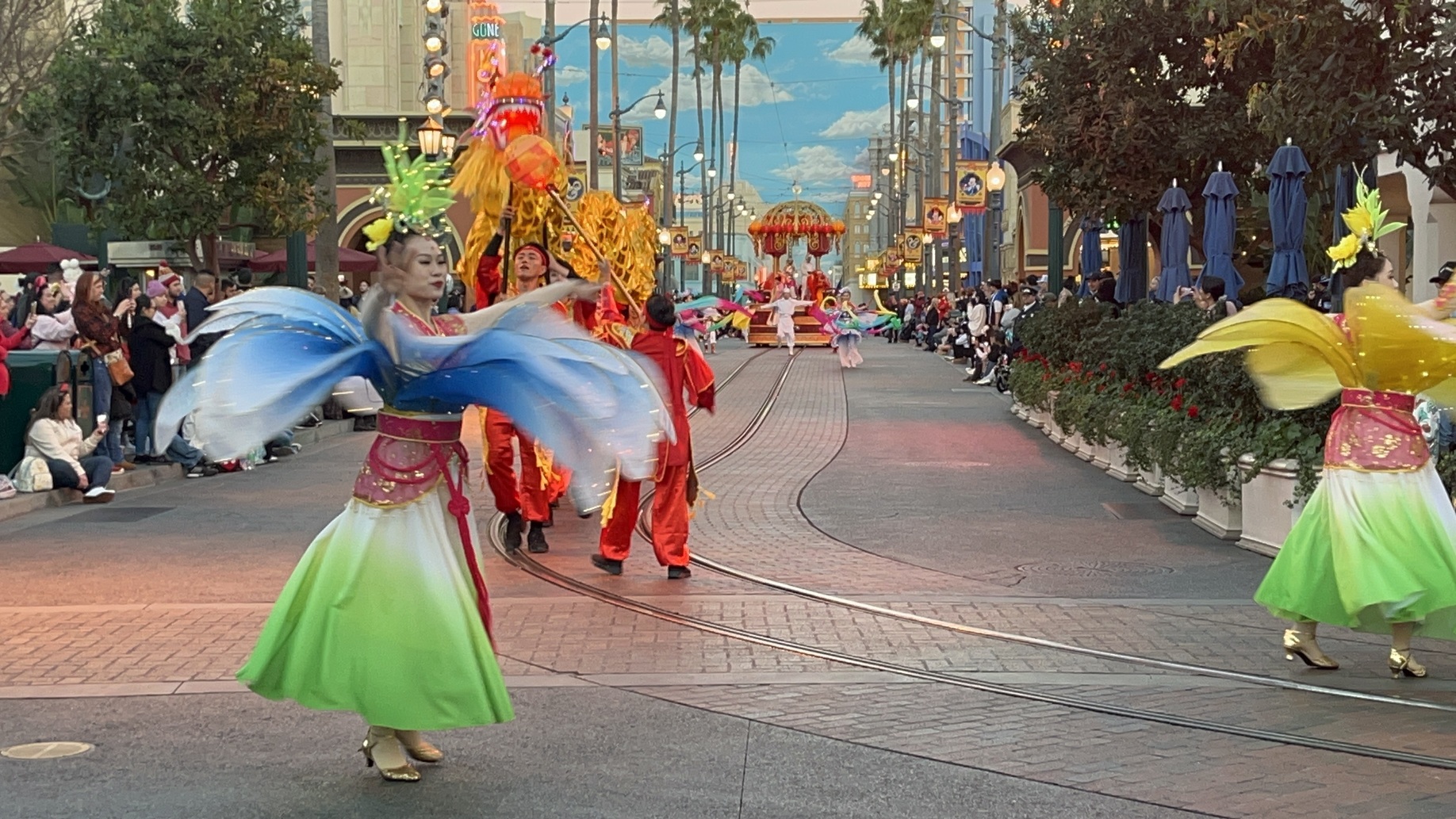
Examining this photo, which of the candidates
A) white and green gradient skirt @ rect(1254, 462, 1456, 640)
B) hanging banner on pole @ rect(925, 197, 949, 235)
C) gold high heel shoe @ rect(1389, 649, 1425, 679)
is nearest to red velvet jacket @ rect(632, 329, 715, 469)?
white and green gradient skirt @ rect(1254, 462, 1456, 640)

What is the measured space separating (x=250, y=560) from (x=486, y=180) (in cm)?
298

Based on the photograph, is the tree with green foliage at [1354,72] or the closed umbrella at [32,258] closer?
the tree with green foliage at [1354,72]

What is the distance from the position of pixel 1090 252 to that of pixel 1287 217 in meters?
11.9

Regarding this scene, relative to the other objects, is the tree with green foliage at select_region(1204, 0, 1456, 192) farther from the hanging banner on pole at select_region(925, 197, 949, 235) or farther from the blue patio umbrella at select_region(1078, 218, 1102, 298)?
the hanging banner on pole at select_region(925, 197, 949, 235)

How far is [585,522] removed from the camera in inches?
520

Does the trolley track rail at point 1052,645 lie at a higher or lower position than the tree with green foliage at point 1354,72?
lower

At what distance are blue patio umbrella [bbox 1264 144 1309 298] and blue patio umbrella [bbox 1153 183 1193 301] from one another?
3.00 metres

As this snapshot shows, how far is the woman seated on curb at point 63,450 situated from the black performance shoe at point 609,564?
585 centimetres

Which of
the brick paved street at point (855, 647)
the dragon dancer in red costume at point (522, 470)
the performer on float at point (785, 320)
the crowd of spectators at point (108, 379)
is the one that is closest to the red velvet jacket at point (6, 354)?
the crowd of spectators at point (108, 379)

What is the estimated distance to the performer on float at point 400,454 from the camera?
5.81 m

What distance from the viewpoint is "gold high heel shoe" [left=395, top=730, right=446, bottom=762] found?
A: 20.2 feet

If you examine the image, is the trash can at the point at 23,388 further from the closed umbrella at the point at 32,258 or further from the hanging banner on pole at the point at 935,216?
the hanging banner on pole at the point at 935,216

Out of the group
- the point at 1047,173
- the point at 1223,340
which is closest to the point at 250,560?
A: the point at 1223,340

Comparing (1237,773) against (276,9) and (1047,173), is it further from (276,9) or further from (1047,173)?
(276,9)
